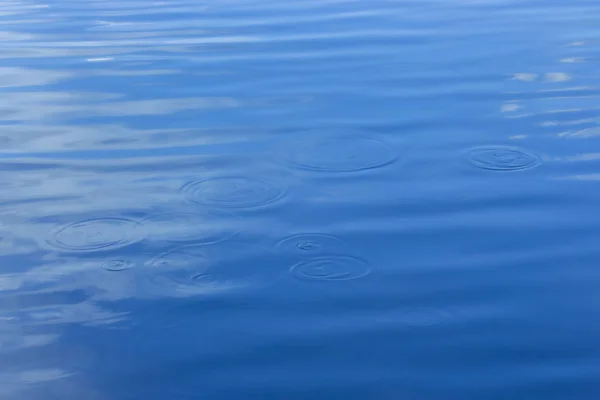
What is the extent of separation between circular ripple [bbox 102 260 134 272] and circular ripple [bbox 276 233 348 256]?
44 centimetres

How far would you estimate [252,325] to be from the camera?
7.06ft

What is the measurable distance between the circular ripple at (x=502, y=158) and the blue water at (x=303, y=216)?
0.01 meters

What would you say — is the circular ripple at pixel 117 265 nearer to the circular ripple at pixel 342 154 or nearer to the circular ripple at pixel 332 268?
the circular ripple at pixel 332 268

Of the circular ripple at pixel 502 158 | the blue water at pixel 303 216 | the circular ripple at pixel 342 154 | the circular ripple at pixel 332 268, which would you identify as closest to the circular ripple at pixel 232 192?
the blue water at pixel 303 216

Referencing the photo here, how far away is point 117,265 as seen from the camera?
2.40m

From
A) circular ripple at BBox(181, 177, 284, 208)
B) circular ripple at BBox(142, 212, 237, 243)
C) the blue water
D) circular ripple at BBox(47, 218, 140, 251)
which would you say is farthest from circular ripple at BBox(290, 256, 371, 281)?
circular ripple at BBox(47, 218, 140, 251)

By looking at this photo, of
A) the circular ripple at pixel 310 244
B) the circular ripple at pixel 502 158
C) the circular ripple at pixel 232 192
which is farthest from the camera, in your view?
the circular ripple at pixel 502 158

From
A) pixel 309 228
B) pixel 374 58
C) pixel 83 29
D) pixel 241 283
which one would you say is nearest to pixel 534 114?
pixel 374 58

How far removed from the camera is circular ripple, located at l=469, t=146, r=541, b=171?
9.72 feet

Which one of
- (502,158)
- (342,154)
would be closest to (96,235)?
(342,154)

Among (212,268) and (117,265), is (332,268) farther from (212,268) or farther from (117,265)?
(117,265)

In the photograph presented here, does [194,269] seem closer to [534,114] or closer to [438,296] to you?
[438,296]

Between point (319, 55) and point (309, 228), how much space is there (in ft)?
5.91

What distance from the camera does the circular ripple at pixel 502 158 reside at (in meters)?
2.96
